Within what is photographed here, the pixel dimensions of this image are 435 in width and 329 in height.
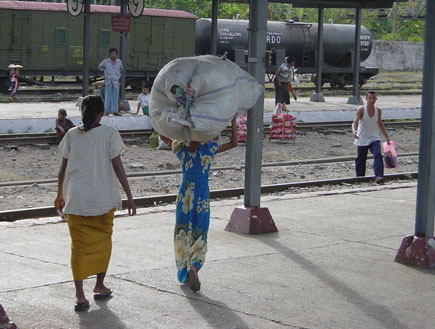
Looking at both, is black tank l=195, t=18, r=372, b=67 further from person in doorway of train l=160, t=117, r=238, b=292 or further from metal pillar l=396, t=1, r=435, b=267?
person in doorway of train l=160, t=117, r=238, b=292

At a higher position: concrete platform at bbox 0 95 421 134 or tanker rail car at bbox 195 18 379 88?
tanker rail car at bbox 195 18 379 88

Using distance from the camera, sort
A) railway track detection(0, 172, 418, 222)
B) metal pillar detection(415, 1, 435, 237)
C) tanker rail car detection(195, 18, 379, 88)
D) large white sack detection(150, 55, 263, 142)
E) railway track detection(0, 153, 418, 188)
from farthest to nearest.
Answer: tanker rail car detection(195, 18, 379, 88)
railway track detection(0, 153, 418, 188)
railway track detection(0, 172, 418, 222)
metal pillar detection(415, 1, 435, 237)
large white sack detection(150, 55, 263, 142)

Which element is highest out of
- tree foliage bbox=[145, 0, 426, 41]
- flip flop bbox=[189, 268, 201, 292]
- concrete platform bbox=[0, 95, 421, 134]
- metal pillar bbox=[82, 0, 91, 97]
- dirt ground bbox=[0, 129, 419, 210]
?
tree foliage bbox=[145, 0, 426, 41]

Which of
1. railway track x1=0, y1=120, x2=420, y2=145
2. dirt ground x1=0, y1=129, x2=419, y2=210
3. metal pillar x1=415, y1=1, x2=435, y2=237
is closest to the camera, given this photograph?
metal pillar x1=415, y1=1, x2=435, y2=237

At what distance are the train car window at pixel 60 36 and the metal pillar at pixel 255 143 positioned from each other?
23207 mm

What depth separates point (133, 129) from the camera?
19453mm

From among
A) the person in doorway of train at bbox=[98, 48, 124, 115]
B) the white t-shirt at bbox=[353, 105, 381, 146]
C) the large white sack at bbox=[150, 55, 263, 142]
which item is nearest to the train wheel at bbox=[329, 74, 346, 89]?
the person in doorway of train at bbox=[98, 48, 124, 115]

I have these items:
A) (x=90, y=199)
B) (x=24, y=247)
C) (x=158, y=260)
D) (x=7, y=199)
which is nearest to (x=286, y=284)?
(x=158, y=260)

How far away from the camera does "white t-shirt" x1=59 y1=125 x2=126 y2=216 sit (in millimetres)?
5766

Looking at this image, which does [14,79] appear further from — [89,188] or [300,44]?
[89,188]

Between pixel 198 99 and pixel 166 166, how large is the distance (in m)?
8.80

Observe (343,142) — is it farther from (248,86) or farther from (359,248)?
(248,86)

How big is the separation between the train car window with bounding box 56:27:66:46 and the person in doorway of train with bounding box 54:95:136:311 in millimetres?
25723

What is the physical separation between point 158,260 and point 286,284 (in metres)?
1.32
